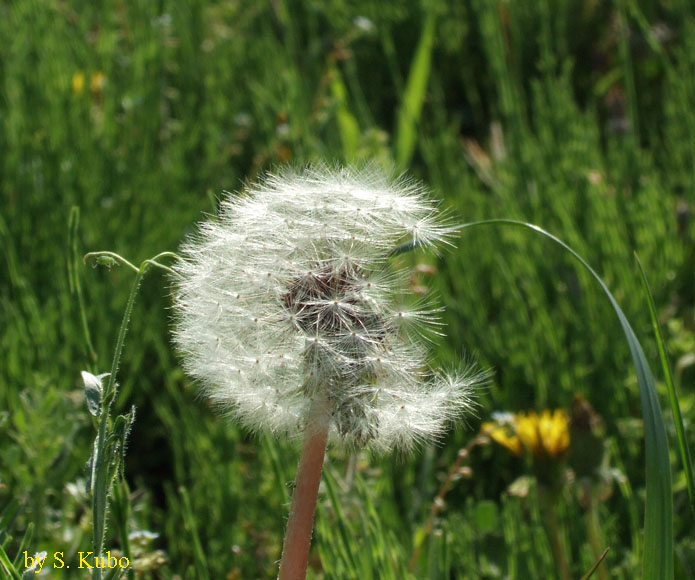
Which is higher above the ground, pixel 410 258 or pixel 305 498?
pixel 410 258

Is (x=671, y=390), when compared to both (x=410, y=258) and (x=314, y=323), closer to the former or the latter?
(x=314, y=323)

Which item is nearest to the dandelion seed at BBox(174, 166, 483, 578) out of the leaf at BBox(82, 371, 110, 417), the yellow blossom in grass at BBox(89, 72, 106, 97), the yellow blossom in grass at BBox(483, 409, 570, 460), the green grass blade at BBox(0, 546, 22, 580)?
the leaf at BBox(82, 371, 110, 417)

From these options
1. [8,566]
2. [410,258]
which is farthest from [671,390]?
Result: [410,258]

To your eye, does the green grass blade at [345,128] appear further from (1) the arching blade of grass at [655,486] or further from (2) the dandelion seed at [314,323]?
(1) the arching blade of grass at [655,486]

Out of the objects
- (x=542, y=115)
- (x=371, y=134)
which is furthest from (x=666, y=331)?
(x=371, y=134)

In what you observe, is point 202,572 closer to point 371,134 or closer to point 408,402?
point 408,402

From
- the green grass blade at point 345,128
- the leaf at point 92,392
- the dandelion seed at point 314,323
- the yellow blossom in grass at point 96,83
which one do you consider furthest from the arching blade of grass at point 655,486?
the yellow blossom in grass at point 96,83

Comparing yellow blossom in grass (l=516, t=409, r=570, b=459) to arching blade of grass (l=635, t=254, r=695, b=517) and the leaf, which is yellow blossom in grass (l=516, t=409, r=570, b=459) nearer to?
arching blade of grass (l=635, t=254, r=695, b=517)
